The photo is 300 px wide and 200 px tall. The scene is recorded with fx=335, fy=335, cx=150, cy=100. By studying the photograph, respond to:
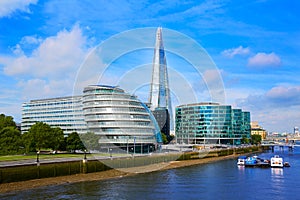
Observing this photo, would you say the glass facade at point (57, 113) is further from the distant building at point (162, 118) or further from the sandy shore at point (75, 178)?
the sandy shore at point (75, 178)

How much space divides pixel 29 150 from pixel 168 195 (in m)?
47.8

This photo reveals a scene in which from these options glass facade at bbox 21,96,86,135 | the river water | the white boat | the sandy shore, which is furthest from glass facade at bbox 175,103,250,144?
the river water

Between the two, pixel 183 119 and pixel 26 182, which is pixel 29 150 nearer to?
pixel 26 182

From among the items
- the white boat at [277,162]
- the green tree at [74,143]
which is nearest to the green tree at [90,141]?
the green tree at [74,143]

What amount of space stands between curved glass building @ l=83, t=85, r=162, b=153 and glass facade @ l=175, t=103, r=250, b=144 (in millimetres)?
76572

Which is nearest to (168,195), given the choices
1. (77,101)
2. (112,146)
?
(112,146)

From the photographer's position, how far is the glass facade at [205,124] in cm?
17525

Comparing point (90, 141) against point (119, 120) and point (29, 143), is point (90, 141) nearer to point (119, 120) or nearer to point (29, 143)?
point (29, 143)

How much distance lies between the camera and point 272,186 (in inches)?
1896

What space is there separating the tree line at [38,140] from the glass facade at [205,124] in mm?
99018

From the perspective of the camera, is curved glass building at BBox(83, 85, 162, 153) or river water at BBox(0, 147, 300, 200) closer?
river water at BBox(0, 147, 300, 200)

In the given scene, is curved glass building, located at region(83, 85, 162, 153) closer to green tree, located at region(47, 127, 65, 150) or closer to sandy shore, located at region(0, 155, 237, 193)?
green tree, located at region(47, 127, 65, 150)

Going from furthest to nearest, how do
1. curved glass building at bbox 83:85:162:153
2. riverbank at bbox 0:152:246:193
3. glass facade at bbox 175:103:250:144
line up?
glass facade at bbox 175:103:250:144
curved glass building at bbox 83:85:162:153
riverbank at bbox 0:152:246:193

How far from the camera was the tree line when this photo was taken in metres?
72.4
